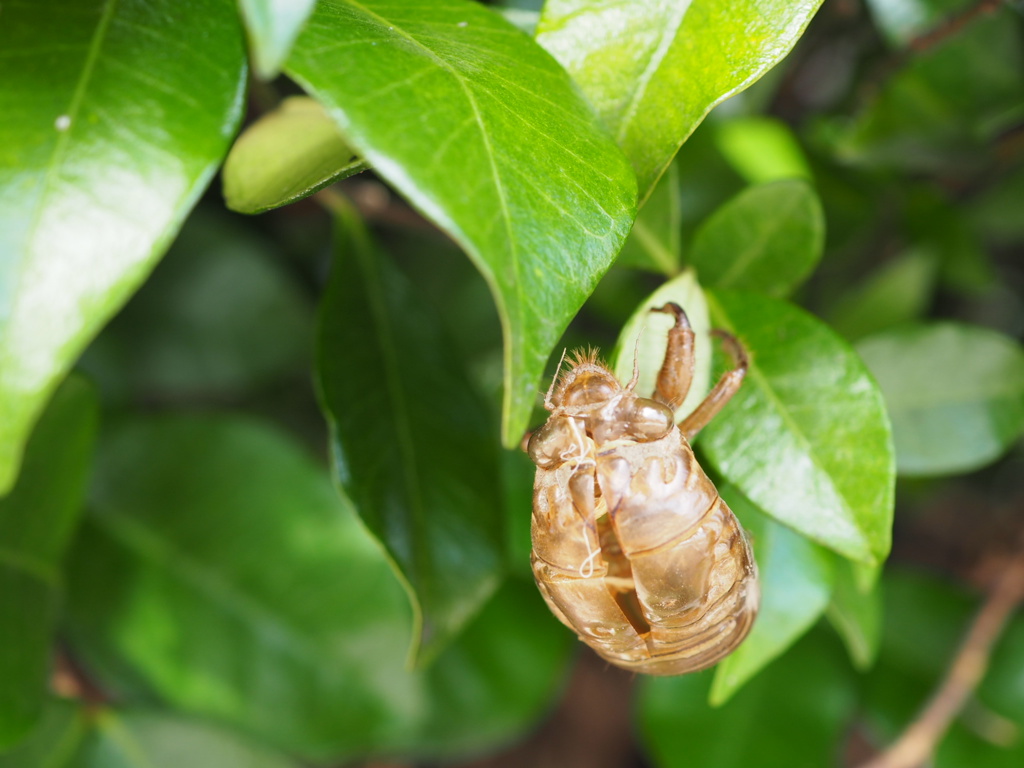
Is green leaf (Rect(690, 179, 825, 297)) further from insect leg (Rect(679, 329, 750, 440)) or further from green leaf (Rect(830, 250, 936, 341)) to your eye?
green leaf (Rect(830, 250, 936, 341))

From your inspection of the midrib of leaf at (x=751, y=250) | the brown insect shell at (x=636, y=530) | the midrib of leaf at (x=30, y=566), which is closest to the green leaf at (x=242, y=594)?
the midrib of leaf at (x=30, y=566)

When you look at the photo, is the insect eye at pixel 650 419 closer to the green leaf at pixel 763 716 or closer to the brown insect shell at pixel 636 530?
the brown insect shell at pixel 636 530

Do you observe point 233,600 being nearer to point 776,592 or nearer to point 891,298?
point 776,592

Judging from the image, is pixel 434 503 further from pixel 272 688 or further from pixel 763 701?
pixel 763 701

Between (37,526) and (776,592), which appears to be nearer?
(776,592)

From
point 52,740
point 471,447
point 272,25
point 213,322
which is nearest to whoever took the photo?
point 272,25

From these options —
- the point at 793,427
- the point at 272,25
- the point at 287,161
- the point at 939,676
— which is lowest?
the point at 939,676

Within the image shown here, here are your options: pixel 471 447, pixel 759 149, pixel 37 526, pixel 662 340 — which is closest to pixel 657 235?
pixel 662 340
